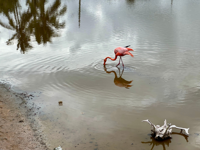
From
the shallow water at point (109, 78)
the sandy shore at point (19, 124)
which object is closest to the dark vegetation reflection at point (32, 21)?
the shallow water at point (109, 78)

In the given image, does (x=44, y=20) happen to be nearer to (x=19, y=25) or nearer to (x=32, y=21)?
(x=32, y=21)

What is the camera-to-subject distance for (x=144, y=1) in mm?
26875

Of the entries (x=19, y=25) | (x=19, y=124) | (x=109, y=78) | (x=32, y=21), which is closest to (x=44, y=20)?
(x=32, y=21)

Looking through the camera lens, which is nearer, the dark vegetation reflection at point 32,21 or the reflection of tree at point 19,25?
the reflection of tree at point 19,25

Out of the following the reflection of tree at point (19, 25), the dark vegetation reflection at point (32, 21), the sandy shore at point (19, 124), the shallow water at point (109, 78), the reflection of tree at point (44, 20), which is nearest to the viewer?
the sandy shore at point (19, 124)

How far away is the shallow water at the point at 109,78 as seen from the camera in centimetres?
545

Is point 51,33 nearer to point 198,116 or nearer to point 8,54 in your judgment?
point 8,54

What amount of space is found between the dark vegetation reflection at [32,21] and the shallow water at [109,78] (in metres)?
0.15

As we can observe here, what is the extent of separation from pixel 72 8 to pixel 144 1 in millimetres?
9419

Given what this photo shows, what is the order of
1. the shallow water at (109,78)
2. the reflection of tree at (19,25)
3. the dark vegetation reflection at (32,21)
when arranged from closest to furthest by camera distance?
the shallow water at (109,78) → the reflection of tree at (19,25) → the dark vegetation reflection at (32,21)

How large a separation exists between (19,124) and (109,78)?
4.19m

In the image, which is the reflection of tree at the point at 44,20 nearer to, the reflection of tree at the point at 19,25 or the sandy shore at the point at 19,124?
the reflection of tree at the point at 19,25

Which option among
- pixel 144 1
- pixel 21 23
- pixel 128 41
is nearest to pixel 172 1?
pixel 144 1

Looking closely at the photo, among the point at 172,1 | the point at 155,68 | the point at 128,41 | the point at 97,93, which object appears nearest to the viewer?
the point at 97,93
